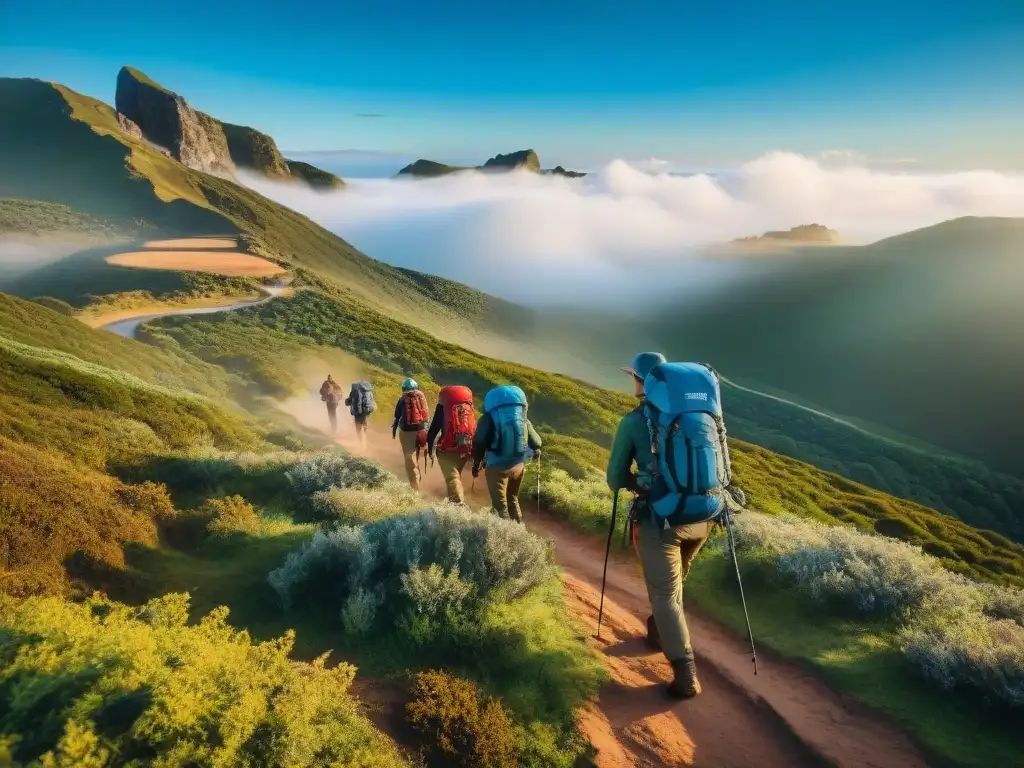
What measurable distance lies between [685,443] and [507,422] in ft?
12.7

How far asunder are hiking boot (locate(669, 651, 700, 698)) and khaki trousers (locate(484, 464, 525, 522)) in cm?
388

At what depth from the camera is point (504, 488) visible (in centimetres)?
976

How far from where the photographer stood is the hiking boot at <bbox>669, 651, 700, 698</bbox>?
6.26 meters

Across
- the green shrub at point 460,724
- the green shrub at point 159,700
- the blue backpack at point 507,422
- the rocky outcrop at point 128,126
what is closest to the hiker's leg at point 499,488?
the blue backpack at point 507,422

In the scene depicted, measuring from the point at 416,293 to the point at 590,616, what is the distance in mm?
173472

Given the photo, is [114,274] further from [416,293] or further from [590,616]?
[416,293]

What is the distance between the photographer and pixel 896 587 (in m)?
8.03

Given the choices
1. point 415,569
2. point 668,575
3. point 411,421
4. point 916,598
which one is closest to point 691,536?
point 668,575

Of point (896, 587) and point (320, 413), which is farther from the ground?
point (896, 587)

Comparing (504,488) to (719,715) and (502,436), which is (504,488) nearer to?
(502,436)

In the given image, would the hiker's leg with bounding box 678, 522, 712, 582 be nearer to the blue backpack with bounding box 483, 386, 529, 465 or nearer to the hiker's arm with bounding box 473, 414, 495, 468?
the blue backpack with bounding box 483, 386, 529, 465

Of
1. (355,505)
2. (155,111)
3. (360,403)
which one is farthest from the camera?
(155,111)

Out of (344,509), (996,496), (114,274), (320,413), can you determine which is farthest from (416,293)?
(344,509)

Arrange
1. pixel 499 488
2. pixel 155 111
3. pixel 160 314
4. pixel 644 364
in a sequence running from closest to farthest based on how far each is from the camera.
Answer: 1. pixel 644 364
2. pixel 499 488
3. pixel 160 314
4. pixel 155 111
